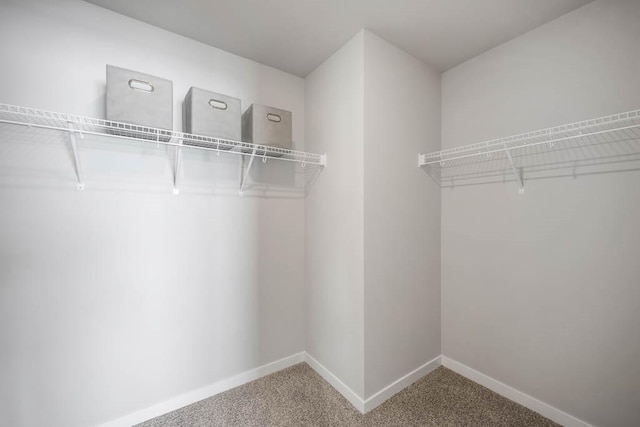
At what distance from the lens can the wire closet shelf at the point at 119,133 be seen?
4.27 feet

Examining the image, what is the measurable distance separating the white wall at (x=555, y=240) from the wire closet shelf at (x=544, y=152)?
73mm

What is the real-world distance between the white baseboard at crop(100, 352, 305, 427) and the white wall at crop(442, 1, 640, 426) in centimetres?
135

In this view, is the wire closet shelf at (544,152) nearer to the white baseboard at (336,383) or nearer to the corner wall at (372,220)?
the corner wall at (372,220)

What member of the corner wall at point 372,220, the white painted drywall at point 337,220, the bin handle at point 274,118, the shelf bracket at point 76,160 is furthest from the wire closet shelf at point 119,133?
the corner wall at point 372,220

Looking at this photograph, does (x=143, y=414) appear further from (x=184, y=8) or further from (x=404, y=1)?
(x=404, y=1)

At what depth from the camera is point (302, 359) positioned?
2.24 metres

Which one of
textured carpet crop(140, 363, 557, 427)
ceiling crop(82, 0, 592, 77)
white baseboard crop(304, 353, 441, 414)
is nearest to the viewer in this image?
ceiling crop(82, 0, 592, 77)

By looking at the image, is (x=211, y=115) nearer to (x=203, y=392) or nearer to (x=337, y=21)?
(x=337, y=21)

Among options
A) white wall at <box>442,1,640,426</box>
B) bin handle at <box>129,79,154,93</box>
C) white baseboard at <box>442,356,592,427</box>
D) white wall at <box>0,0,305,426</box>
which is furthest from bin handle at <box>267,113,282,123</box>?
white baseboard at <box>442,356,592,427</box>

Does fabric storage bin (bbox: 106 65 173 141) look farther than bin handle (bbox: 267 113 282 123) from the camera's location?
No

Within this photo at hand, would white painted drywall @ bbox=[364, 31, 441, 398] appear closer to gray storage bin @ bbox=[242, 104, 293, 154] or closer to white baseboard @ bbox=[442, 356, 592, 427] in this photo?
white baseboard @ bbox=[442, 356, 592, 427]

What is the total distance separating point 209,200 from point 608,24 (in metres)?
2.46

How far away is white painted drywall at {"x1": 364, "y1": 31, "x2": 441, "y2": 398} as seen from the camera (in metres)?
1.74

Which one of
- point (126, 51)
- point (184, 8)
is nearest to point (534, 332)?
point (184, 8)
